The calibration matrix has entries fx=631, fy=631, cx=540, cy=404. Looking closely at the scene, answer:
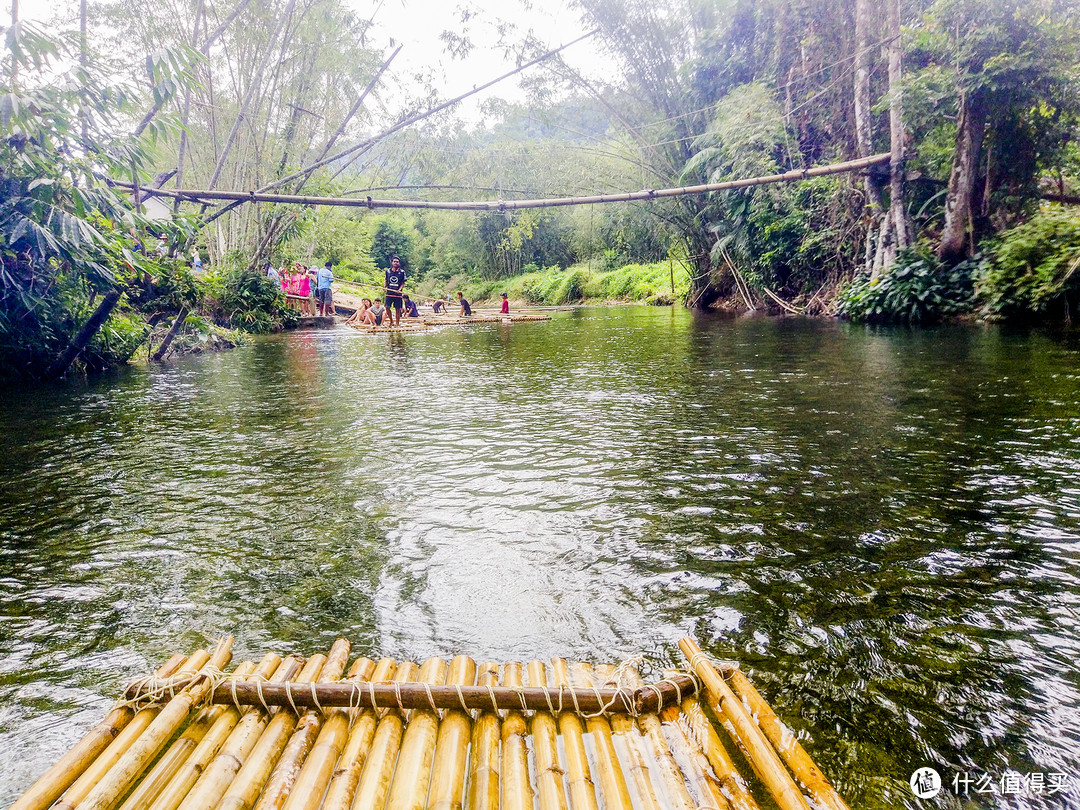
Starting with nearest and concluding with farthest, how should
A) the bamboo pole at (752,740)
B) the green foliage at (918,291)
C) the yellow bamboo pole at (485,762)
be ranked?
the bamboo pole at (752,740) → the yellow bamboo pole at (485,762) → the green foliage at (918,291)

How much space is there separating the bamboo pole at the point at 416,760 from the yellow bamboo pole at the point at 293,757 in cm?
27

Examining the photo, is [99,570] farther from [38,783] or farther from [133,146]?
[133,146]

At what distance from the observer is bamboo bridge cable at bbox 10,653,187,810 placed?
5.18 ft

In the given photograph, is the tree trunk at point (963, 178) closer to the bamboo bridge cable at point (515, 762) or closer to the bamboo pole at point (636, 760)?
the bamboo pole at point (636, 760)

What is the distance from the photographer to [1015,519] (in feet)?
11.1

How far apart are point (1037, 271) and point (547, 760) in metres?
13.0

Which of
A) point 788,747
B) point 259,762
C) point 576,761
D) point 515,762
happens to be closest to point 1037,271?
point 788,747

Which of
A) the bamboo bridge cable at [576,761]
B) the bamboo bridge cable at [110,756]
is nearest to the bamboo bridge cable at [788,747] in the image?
the bamboo bridge cable at [576,761]

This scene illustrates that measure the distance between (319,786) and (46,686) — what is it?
142 centimetres

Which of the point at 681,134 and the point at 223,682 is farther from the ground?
the point at 681,134

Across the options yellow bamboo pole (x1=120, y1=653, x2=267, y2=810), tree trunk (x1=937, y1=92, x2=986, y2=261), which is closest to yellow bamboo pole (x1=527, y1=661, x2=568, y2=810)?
yellow bamboo pole (x1=120, y1=653, x2=267, y2=810)

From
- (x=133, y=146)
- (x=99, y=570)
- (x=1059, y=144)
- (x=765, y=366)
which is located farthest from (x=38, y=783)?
(x=1059, y=144)

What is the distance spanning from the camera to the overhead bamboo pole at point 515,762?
160 centimetres

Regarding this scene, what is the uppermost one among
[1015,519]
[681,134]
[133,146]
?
[681,134]
